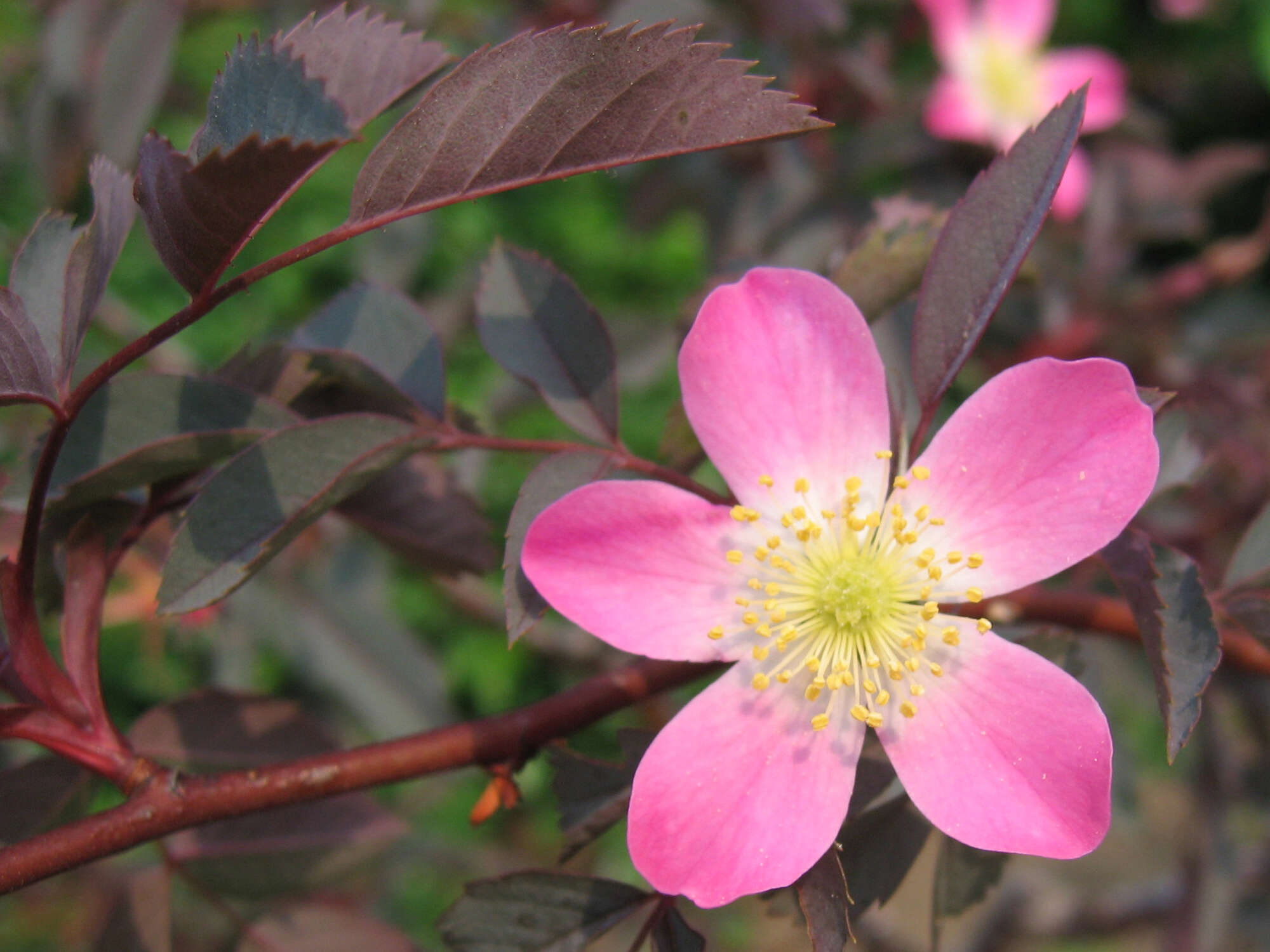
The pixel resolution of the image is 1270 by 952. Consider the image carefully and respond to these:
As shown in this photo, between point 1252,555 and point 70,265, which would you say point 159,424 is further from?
point 1252,555

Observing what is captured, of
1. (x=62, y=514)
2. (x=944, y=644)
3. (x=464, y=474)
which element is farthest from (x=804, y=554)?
(x=464, y=474)

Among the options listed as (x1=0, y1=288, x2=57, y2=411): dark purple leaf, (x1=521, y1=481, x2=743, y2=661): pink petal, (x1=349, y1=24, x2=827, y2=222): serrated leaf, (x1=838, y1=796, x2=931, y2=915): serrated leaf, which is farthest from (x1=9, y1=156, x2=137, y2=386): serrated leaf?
(x1=838, y1=796, x2=931, y2=915): serrated leaf

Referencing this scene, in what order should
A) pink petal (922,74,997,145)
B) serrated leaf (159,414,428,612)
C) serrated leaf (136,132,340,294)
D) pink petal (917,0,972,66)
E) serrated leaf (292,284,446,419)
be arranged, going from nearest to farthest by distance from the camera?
serrated leaf (136,132,340,294), serrated leaf (159,414,428,612), serrated leaf (292,284,446,419), pink petal (922,74,997,145), pink petal (917,0,972,66)

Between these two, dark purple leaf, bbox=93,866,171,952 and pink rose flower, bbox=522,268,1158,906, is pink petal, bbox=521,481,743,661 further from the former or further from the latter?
dark purple leaf, bbox=93,866,171,952

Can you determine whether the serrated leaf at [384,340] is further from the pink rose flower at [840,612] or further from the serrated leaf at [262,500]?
the pink rose flower at [840,612]

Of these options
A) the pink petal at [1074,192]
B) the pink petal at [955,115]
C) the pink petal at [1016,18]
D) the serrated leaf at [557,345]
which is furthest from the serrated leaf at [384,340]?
the pink petal at [1016,18]

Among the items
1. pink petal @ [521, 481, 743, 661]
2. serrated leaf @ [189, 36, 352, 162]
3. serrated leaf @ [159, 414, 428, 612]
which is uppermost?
serrated leaf @ [189, 36, 352, 162]

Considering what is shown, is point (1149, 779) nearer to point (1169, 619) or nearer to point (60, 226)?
point (1169, 619)
